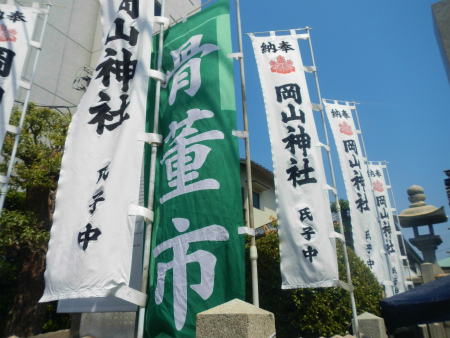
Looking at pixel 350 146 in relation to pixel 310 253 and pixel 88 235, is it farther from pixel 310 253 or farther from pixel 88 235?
pixel 88 235

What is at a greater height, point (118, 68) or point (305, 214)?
point (118, 68)

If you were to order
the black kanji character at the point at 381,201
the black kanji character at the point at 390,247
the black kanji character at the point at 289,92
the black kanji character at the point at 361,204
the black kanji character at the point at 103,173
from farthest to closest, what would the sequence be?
1. the black kanji character at the point at 381,201
2. the black kanji character at the point at 390,247
3. the black kanji character at the point at 361,204
4. the black kanji character at the point at 289,92
5. the black kanji character at the point at 103,173

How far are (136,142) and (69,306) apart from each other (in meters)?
3.71

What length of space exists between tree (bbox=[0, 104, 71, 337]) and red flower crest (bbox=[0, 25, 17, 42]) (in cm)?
439

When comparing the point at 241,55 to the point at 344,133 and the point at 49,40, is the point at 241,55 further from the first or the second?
the point at 49,40

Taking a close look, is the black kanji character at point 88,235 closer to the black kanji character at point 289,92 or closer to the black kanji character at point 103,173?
the black kanji character at point 103,173

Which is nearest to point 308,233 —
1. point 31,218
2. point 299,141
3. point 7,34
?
point 299,141

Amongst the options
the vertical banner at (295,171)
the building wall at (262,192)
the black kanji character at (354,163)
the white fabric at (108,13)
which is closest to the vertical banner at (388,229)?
the black kanji character at (354,163)

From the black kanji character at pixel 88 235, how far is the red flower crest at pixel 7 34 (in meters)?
4.77

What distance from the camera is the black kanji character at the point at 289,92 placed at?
317 inches

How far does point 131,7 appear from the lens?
258 inches

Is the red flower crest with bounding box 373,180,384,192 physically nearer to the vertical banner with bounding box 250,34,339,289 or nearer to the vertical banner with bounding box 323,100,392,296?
the vertical banner with bounding box 323,100,392,296

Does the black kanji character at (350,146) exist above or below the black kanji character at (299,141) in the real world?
above

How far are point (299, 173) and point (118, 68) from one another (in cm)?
400
